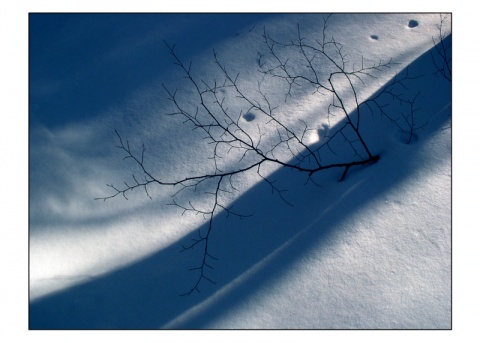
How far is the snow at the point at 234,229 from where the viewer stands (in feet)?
6.49

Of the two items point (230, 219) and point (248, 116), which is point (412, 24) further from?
point (230, 219)

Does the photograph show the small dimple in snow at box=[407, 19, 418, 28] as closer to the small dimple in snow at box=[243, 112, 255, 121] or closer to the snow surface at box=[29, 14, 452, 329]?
the snow surface at box=[29, 14, 452, 329]

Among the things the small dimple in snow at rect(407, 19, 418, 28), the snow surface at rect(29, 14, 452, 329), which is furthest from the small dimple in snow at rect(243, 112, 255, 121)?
the small dimple in snow at rect(407, 19, 418, 28)

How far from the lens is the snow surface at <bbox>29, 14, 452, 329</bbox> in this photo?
78.1 inches

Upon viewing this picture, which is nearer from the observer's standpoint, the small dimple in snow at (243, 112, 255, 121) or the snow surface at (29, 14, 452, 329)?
the snow surface at (29, 14, 452, 329)

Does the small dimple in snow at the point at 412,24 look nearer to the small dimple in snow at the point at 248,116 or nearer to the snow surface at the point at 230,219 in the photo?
the snow surface at the point at 230,219

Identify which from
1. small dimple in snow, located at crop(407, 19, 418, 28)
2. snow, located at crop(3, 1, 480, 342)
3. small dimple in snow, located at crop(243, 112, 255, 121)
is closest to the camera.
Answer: snow, located at crop(3, 1, 480, 342)

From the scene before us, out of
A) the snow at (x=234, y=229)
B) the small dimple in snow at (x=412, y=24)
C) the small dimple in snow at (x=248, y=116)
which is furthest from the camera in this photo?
the small dimple in snow at (x=412, y=24)

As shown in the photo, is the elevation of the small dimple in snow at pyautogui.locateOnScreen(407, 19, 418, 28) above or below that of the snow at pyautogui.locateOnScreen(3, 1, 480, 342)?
above

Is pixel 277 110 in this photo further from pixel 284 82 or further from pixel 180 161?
pixel 180 161

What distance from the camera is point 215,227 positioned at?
7.30ft

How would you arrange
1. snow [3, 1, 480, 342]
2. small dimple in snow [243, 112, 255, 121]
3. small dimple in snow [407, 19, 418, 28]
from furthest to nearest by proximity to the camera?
small dimple in snow [407, 19, 418, 28]
small dimple in snow [243, 112, 255, 121]
snow [3, 1, 480, 342]

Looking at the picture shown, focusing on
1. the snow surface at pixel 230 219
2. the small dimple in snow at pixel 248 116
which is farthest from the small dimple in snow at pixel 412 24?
the small dimple in snow at pixel 248 116

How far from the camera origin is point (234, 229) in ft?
7.29
